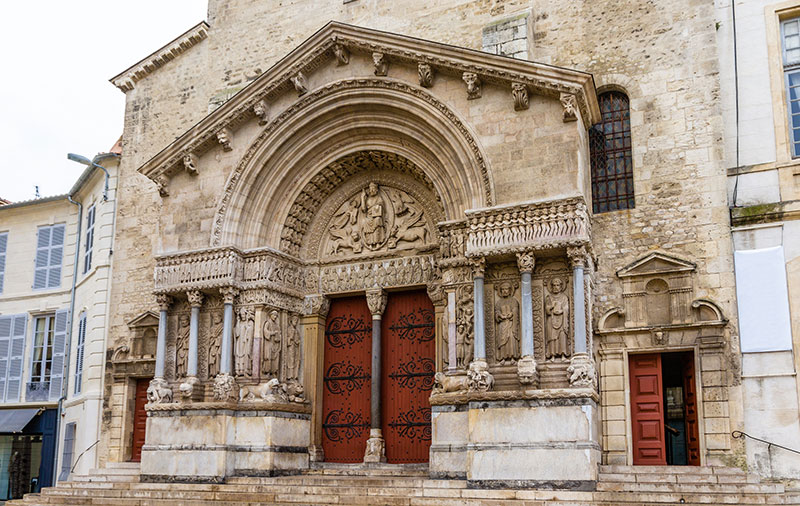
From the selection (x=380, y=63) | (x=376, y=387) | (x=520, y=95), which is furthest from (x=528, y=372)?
(x=380, y=63)

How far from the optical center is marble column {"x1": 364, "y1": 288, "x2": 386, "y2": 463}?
14.0m

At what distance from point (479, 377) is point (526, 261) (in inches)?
68.3

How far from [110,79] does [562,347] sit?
1176cm

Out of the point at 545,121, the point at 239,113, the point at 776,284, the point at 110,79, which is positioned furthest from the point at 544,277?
the point at 110,79

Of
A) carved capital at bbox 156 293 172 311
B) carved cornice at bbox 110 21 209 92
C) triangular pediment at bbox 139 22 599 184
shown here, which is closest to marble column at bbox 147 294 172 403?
carved capital at bbox 156 293 172 311

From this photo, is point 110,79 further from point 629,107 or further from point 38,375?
point 629,107

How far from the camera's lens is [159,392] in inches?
561

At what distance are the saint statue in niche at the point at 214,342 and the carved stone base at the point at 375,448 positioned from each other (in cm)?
275

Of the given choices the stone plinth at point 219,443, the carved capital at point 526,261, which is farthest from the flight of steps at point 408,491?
the carved capital at point 526,261

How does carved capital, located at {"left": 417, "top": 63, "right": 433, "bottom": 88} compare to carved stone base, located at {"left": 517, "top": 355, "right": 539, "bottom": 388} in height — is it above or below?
above

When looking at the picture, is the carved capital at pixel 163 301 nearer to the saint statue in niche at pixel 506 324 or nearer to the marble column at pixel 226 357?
the marble column at pixel 226 357

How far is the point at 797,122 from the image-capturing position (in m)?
12.8

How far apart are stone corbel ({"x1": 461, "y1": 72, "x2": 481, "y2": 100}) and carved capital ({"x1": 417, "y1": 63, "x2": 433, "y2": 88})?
625 millimetres

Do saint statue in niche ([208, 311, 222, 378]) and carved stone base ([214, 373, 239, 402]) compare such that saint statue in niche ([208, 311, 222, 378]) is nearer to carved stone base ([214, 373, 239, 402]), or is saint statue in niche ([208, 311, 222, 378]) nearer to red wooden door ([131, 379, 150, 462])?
carved stone base ([214, 373, 239, 402])
